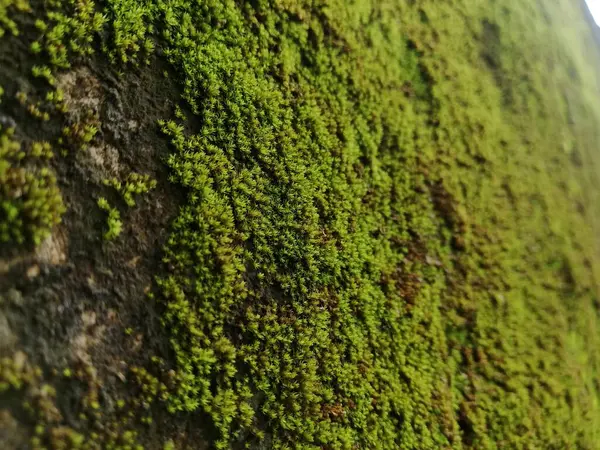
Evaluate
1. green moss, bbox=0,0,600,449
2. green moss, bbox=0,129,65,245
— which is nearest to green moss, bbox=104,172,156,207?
green moss, bbox=0,0,600,449

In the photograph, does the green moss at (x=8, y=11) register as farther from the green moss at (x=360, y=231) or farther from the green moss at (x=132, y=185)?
the green moss at (x=132, y=185)

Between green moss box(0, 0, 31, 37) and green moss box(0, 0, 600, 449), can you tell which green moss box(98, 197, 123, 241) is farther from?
green moss box(0, 0, 31, 37)

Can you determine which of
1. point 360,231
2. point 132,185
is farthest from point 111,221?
point 360,231

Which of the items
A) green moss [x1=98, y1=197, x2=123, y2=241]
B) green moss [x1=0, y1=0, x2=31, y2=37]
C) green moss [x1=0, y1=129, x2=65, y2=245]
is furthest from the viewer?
green moss [x1=98, y1=197, x2=123, y2=241]

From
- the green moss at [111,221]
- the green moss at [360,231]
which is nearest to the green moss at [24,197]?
the green moss at [360,231]

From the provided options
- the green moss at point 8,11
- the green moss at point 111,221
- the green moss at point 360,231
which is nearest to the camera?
the green moss at point 8,11

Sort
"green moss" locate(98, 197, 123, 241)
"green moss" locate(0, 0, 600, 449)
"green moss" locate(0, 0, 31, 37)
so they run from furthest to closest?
"green moss" locate(0, 0, 600, 449), "green moss" locate(98, 197, 123, 241), "green moss" locate(0, 0, 31, 37)

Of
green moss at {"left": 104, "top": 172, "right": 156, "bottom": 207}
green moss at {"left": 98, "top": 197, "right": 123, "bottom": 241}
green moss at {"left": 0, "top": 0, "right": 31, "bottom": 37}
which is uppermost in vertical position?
green moss at {"left": 0, "top": 0, "right": 31, "bottom": 37}

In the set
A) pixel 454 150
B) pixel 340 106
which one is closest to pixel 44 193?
pixel 340 106

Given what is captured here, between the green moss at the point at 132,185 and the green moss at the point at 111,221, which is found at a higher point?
the green moss at the point at 132,185

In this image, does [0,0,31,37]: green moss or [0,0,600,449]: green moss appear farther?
[0,0,600,449]: green moss

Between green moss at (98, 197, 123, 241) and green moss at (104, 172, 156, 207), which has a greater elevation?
green moss at (104, 172, 156, 207)
